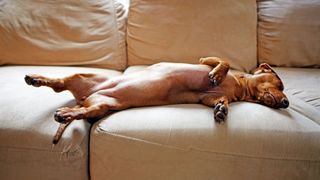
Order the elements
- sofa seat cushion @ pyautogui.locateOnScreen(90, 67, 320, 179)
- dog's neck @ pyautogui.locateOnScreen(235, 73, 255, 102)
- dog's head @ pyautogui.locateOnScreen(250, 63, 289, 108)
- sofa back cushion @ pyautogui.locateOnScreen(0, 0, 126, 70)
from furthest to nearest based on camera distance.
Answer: sofa back cushion @ pyautogui.locateOnScreen(0, 0, 126, 70) < dog's neck @ pyautogui.locateOnScreen(235, 73, 255, 102) < dog's head @ pyautogui.locateOnScreen(250, 63, 289, 108) < sofa seat cushion @ pyautogui.locateOnScreen(90, 67, 320, 179)

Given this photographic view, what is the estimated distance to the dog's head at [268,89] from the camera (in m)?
1.34

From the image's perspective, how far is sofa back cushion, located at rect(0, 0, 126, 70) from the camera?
1.87 metres

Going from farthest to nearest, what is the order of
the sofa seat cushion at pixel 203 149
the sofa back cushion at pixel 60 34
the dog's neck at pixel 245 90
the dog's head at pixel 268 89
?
the sofa back cushion at pixel 60 34 → the dog's neck at pixel 245 90 → the dog's head at pixel 268 89 → the sofa seat cushion at pixel 203 149

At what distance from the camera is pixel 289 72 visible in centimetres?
185

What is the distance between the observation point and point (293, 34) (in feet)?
6.37

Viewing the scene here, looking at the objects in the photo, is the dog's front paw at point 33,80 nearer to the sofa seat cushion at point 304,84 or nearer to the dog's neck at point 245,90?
the dog's neck at point 245,90

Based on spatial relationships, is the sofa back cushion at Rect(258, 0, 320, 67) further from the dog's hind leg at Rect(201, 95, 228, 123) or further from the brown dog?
the dog's hind leg at Rect(201, 95, 228, 123)

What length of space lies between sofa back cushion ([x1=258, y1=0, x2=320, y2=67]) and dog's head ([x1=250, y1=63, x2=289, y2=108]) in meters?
0.46

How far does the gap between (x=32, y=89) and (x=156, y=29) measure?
80cm

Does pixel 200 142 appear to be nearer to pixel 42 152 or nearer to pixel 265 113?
pixel 265 113

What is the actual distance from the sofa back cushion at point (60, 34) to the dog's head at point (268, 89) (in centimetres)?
82

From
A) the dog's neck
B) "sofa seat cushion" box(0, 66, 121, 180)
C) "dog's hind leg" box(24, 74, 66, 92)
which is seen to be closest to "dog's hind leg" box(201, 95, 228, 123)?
the dog's neck

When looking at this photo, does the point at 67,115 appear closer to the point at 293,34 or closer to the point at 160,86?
the point at 160,86

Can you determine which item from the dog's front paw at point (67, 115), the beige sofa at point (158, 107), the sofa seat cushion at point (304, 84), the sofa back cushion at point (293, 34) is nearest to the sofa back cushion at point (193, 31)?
the beige sofa at point (158, 107)
